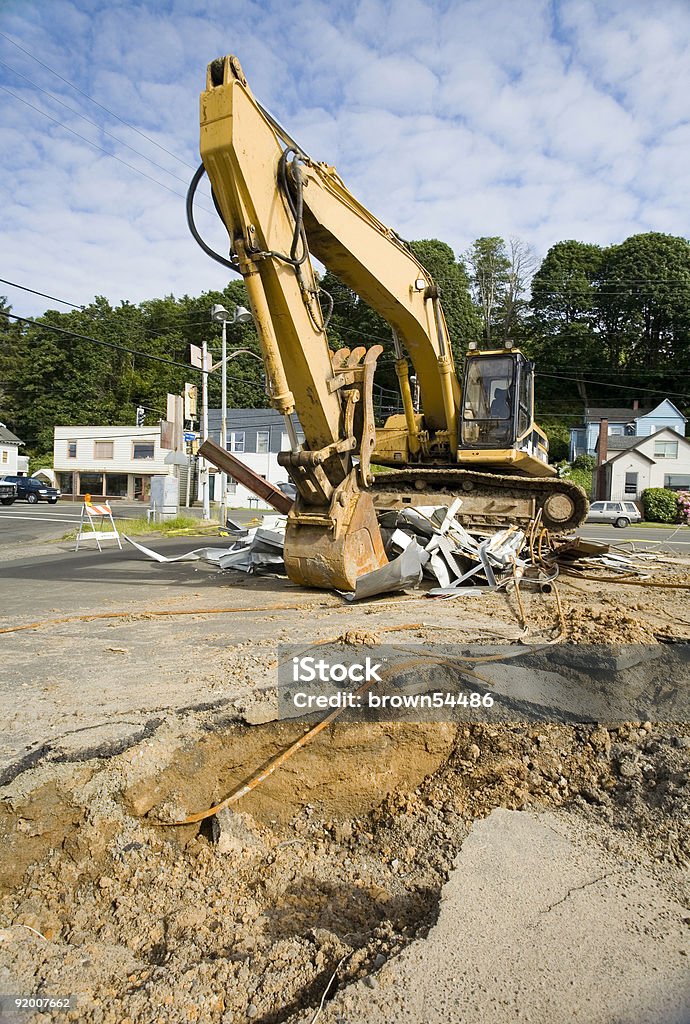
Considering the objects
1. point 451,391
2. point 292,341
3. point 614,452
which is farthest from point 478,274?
point 292,341

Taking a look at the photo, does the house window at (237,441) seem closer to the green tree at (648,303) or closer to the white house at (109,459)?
the white house at (109,459)

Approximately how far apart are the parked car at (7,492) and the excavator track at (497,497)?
96.1 ft

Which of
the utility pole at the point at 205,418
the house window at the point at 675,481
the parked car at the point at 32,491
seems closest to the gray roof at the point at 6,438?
the parked car at the point at 32,491

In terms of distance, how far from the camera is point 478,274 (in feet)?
180

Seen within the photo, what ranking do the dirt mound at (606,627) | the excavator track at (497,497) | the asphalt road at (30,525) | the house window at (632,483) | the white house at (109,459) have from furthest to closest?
the white house at (109,459) < the house window at (632,483) < the asphalt road at (30,525) < the excavator track at (497,497) < the dirt mound at (606,627)

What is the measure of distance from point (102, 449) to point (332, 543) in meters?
41.3

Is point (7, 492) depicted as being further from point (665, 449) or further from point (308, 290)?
point (665, 449)

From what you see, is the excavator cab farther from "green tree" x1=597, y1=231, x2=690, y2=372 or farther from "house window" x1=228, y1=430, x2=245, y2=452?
"green tree" x1=597, y1=231, x2=690, y2=372

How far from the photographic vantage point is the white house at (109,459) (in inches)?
1682

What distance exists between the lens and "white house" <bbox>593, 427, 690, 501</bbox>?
35812mm

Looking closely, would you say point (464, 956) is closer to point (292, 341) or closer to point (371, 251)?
point (292, 341)

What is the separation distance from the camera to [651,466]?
35.9m

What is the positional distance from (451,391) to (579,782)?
23.6ft

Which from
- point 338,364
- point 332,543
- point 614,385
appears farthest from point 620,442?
point 332,543
